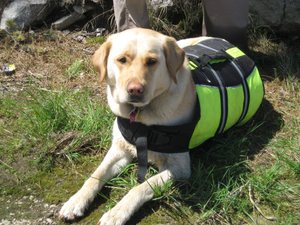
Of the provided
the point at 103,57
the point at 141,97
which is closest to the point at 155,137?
the point at 141,97

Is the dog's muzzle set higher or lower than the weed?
higher

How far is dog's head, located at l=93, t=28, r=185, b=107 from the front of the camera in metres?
1.90

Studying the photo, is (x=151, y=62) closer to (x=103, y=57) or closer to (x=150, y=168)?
(x=103, y=57)

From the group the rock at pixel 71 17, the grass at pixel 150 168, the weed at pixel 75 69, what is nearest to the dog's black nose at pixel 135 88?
the grass at pixel 150 168

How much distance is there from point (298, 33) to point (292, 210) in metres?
3.52

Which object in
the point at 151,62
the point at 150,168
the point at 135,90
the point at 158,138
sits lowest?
the point at 150,168

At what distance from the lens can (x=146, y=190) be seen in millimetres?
2037

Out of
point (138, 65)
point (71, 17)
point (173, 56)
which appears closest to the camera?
point (138, 65)

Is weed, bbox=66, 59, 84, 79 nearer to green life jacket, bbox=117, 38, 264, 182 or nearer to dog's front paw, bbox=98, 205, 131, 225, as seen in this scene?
green life jacket, bbox=117, 38, 264, 182

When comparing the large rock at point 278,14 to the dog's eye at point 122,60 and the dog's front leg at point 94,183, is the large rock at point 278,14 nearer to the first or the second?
the dog's eye at point 122,60

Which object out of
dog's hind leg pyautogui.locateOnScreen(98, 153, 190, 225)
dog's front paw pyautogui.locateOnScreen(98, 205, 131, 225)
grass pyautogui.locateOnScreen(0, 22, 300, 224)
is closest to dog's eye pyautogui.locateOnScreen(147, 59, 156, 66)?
dog's hind leg pyautogui.locateOnScreen(98, 153, 190, 225)

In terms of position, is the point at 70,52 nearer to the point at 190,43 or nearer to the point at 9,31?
the point at 9,31

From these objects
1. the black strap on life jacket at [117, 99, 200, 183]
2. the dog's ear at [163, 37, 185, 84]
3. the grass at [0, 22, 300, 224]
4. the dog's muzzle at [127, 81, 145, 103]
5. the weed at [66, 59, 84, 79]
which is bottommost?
the grass at [0, 22, 300, 224]

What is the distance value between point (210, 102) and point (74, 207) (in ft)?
4.74
